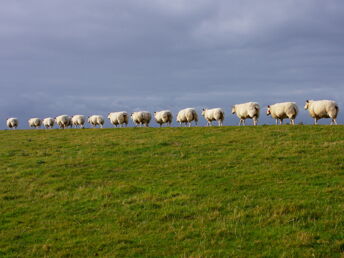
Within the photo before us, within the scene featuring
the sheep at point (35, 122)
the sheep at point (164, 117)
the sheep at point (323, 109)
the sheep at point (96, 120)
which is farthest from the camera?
the sheep at point (35, 122)

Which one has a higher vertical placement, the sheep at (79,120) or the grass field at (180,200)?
the sheep at (79,120)

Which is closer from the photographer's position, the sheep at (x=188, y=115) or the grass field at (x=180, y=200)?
the grass field at (x=180, y=200)

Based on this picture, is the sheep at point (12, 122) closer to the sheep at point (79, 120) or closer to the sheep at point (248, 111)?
the sheep at point (79, 120)

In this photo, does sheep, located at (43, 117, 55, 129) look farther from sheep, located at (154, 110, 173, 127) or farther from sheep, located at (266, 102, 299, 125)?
sheep, located at (266, 102, 299, 125)

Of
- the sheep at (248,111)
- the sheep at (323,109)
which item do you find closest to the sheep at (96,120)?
the sheep at (248,111)

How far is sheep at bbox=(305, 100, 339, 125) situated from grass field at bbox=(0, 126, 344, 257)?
30.2 ft

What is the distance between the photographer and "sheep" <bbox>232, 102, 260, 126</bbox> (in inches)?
1356

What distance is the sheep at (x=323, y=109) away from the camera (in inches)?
1165

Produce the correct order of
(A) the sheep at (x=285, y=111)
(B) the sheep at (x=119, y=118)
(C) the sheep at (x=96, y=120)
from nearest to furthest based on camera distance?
(A) the sheep at (x=285, y=111), (B) the sheep at (x=119, y=118), (C) the sheep at (x=96, y=120)

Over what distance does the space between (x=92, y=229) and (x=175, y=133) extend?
18.0 m

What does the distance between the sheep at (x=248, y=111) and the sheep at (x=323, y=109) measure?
15.8ft

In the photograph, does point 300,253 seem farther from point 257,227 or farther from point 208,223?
point 208,223

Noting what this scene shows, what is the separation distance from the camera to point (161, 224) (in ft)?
32.5

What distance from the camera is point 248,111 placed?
1368 inches
